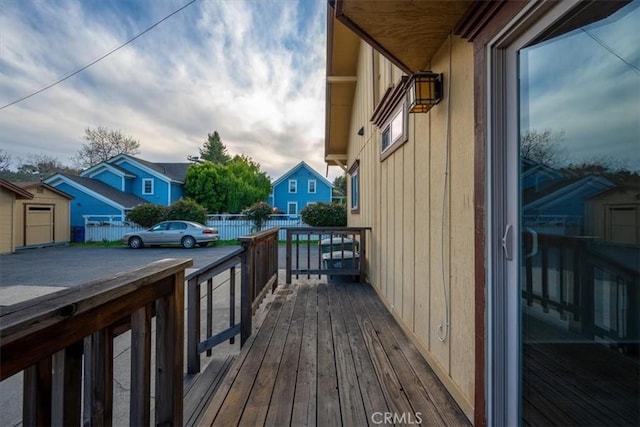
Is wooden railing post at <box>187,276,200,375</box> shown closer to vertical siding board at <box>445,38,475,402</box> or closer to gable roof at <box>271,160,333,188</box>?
vertical siding board at <box>445,38,475,402</box>

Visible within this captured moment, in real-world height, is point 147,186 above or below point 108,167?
below

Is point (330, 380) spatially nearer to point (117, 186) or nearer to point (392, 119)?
point (392, 119)

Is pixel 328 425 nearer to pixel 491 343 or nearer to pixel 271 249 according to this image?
pixel 491 343

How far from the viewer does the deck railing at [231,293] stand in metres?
2.42

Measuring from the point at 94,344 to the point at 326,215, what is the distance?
965cm

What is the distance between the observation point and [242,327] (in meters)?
2.69

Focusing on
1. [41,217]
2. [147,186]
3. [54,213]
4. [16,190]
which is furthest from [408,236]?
[147,186]

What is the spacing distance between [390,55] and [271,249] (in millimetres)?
2923

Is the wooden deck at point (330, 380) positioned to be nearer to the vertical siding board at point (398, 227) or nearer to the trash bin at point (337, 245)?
the vertical siding board at point (398, 227)

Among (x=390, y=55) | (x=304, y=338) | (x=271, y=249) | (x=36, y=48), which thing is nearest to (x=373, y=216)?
(x=271, y=249)

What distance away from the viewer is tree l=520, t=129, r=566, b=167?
46.9 inches

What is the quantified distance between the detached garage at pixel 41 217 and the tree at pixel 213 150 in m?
21.6

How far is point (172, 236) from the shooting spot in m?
12.2

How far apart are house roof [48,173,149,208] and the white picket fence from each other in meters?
1.61
